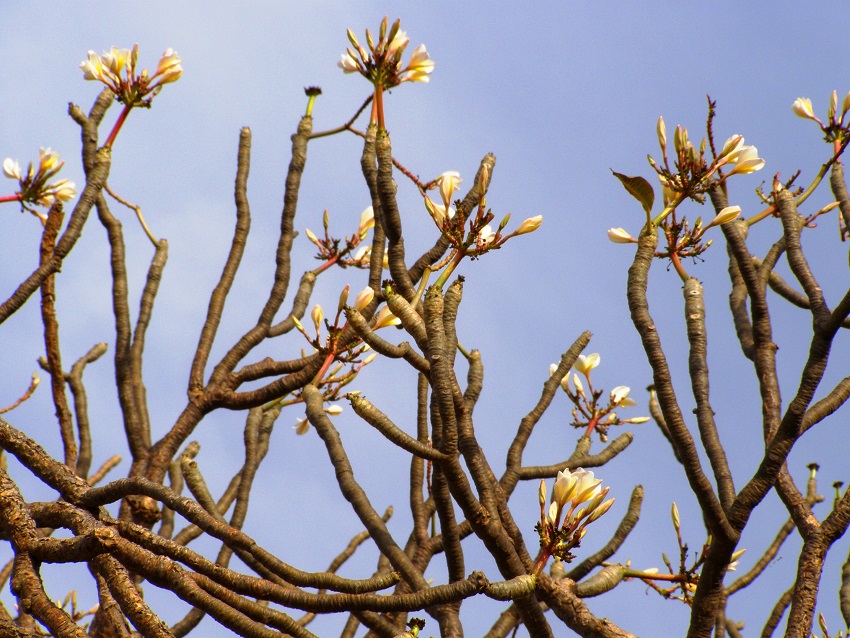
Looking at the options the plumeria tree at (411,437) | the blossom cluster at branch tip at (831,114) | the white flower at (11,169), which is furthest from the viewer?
the white flower at (11,169)

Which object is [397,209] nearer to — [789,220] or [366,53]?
[366,53]

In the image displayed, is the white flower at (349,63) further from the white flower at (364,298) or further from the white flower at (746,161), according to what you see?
the white flower at (746,161)

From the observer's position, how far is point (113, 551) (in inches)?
80.1

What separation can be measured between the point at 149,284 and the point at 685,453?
12.6ft

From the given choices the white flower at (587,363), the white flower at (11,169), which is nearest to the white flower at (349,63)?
the white flower at (587,363)

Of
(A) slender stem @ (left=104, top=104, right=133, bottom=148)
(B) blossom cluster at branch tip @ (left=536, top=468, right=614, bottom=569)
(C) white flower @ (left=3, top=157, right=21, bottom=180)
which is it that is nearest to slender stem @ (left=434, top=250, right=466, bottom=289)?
(B) blossom cluster at branch tip @ (left=536, top=468, right=614, bottom=569)

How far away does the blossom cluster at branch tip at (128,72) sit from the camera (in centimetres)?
490

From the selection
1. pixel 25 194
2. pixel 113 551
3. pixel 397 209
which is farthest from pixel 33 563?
pixel 25 194

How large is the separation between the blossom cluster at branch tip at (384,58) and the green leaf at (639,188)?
1.40 meters

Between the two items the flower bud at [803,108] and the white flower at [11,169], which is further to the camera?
the white flower at [11,169]

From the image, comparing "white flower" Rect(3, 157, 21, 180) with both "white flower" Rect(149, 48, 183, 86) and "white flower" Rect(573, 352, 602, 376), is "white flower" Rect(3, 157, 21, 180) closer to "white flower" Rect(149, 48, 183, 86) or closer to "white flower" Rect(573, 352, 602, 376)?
"white flower" Rect(149, 48, 183, 86)

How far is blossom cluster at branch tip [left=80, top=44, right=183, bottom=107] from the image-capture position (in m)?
4.90

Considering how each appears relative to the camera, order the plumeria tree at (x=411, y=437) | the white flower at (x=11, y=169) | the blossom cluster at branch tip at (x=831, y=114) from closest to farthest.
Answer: the plumeria tree at (x=411, y=437), the blossom cluster at branch tip at (x=831, y=114), the white flower at (x=11, y=169)

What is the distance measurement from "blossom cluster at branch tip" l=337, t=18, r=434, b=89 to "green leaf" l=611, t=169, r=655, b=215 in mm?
1395
